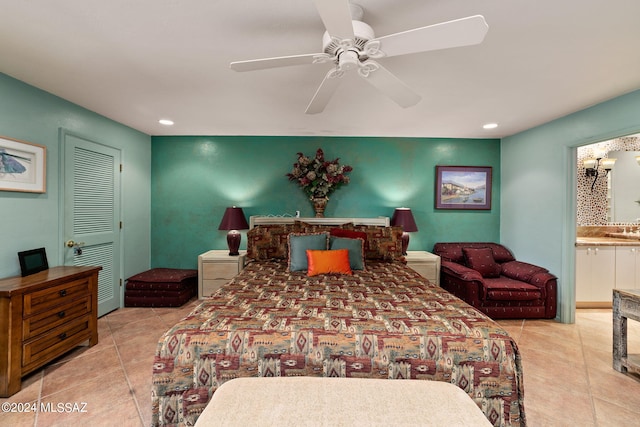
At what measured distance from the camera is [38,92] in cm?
268

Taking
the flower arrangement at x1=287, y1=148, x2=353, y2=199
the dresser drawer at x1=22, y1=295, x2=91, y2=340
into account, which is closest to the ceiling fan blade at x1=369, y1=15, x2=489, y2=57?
the flower arrangement at x1=287, y1=148, x2=353, y2=199

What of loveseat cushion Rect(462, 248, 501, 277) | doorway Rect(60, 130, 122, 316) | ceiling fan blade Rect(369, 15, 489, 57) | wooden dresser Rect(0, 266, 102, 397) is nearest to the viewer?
ceiling fan blade Rect(369, 15, 489, 57)

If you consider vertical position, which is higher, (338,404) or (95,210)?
(95,210)

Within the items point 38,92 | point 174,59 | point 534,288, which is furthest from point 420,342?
point 38,92

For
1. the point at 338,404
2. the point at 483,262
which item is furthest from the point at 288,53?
the point at 483,262

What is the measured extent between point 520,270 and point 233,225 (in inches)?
153

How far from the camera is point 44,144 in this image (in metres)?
2.77

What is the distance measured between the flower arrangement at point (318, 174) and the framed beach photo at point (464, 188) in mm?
1483

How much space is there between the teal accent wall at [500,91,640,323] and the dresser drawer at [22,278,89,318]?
16.9 feet

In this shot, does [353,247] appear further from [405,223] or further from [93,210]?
[93,210]

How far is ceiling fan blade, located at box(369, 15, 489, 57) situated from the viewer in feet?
3.96

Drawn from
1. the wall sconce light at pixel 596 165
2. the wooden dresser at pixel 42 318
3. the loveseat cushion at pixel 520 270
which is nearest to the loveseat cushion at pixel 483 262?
the loveseat cushion at pixel 520 270

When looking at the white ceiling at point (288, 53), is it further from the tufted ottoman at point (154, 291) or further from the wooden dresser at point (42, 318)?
the tufted ottoman at point (154, 291)

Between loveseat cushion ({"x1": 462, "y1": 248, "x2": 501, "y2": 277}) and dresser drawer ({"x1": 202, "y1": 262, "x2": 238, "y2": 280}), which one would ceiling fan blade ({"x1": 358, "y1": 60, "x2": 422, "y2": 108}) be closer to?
loveseat cushion ({"x1": 462, "y1": 248, "x2": 501, "y2": 277})
